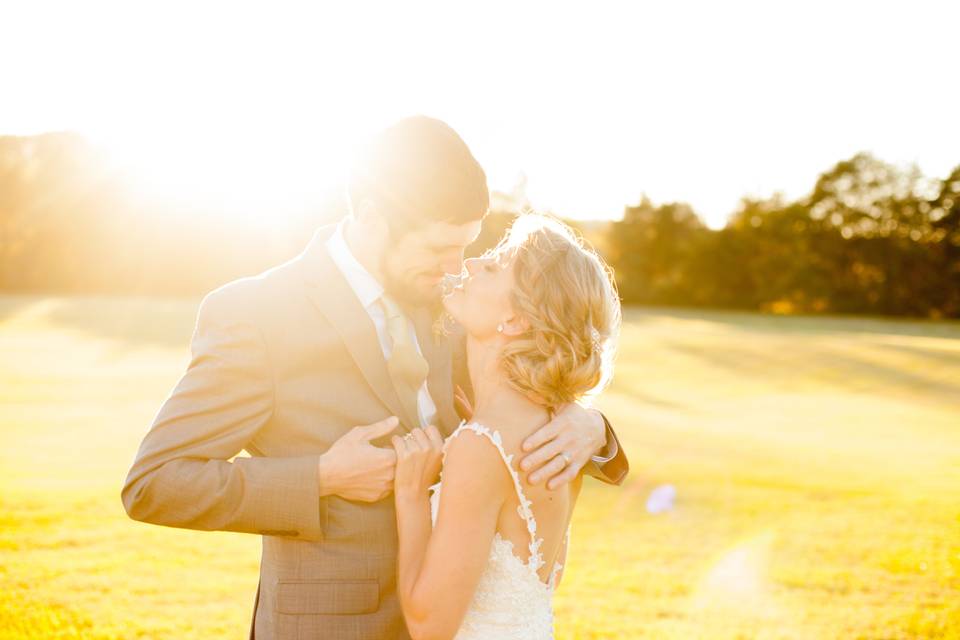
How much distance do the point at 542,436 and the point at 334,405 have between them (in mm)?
618

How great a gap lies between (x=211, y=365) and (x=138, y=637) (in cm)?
426

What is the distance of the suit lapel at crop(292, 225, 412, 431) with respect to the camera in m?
2.61

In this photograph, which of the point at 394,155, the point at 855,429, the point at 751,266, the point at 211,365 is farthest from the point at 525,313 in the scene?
the point at 751,266

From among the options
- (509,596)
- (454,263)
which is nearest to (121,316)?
(454,263)

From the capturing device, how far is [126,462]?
12328 mm

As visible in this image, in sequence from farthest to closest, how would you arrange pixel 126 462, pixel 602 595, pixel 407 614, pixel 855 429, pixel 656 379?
pixel 656 379 < pixel 855 429 < pixel 126 462 < pixel 602 595 < pixel 407 614

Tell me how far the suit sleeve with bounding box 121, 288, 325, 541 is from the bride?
1.05 feet

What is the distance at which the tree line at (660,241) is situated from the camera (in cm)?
4200

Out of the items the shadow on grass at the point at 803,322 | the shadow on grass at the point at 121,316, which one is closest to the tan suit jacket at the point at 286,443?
the shadow on grass at the point at 121,316

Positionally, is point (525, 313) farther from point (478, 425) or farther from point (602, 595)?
point (602, 595)

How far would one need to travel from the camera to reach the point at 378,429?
2514mm

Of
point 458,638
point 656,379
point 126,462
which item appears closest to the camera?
point 458,638

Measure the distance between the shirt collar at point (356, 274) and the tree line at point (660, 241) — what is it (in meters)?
34.9

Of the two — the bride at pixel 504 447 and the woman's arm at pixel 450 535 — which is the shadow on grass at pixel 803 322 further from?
the woman's arm at pixel 450 535
